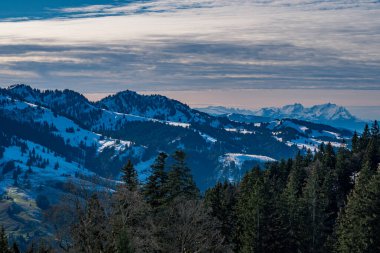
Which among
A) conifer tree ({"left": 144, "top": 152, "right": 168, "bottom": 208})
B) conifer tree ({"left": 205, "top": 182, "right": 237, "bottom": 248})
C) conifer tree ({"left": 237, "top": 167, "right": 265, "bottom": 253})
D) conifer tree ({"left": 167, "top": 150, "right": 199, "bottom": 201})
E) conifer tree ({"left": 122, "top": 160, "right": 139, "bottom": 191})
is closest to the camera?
conifer tree ({"left": 122, "top": 160, "right": 139, "bottom": 191})

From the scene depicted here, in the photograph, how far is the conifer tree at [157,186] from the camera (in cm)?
7056

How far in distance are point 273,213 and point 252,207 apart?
341 cm

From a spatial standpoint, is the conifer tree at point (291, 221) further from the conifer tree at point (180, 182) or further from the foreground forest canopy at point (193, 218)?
the conifer tree at point (180, 182)

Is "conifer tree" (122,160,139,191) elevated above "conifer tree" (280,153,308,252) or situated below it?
above

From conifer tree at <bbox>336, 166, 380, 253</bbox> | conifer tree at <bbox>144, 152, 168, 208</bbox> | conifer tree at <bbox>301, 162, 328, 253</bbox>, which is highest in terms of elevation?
conifer tree at <bbox>144, 152, 168, 208</bbox>

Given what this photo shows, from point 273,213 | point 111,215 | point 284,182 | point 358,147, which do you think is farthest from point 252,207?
point 358,147

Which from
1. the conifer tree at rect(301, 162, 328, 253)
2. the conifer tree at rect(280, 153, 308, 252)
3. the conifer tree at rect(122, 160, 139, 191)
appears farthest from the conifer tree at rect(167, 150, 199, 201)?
the conifer tree at rect(301, 162, 328, 253)

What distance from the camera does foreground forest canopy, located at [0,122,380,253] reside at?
5681 cm

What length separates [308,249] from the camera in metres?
87.6

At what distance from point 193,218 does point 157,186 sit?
36.3 ft

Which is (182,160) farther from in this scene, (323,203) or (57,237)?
(323,203)

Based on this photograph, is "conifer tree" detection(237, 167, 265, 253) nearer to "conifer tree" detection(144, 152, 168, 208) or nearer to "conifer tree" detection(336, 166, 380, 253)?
"conifer tree" detection(336, 166, 380, 253)

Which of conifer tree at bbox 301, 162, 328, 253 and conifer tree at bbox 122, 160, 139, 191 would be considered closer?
conifer tree at bbox 122, 160, 139, 191

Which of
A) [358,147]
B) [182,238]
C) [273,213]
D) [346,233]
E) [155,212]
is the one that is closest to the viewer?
[182,238]
